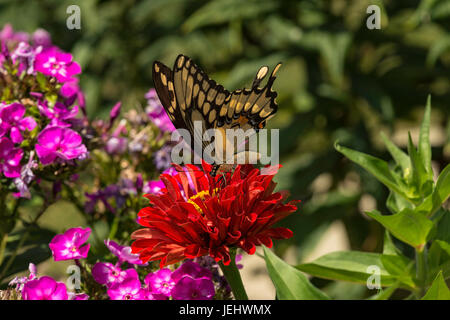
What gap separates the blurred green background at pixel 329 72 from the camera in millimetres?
1646

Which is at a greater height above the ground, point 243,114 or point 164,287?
point 243,114

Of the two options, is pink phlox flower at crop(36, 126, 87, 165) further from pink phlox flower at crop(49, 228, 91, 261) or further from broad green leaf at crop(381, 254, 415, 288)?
broad green leaf at crop(381, 254, 415, 288)

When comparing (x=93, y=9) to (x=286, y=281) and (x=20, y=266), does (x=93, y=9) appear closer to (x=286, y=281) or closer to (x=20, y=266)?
(x=20, y=266)

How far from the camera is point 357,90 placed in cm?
171

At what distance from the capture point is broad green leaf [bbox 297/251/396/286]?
2.52ft

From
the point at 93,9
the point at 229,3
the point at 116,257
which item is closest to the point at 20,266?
the point at 116,257

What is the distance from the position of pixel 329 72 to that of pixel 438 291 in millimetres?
1287

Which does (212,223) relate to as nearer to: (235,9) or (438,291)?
(438,291)

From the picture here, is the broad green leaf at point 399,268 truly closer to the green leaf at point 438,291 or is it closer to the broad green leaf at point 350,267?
the broad green leaf at point 350,267

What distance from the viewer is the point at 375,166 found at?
2.52 feet

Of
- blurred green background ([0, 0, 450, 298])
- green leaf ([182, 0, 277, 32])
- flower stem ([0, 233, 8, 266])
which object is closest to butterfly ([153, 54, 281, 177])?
flower stem ([0, 233, 8, 266])

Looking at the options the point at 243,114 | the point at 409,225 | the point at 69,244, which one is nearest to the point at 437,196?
the point at 409,225

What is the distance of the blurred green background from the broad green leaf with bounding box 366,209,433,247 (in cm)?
76
